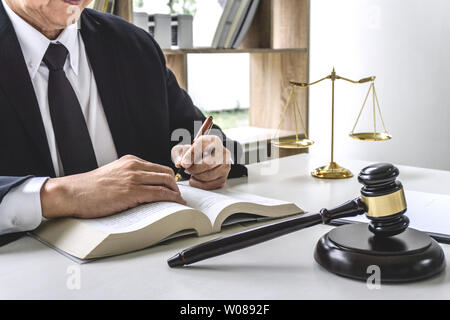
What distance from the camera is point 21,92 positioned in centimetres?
140

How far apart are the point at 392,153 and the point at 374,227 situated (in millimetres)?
2528

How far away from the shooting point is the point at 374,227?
91cm

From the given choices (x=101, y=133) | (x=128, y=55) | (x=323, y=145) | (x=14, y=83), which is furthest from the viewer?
(x=323, y=145)

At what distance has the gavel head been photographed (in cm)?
86

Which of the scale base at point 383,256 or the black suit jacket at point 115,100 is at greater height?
the black suit jacket at point 115,100

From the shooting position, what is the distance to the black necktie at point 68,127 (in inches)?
55.9

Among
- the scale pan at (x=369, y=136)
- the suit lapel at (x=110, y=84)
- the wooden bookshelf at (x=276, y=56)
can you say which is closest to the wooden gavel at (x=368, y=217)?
the suit lapel at (x=110, y=84)

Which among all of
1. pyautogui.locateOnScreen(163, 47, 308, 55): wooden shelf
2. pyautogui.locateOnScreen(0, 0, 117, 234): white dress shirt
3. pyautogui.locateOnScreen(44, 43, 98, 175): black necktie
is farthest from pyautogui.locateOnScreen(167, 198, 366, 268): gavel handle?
pyautogui.locateOnScreen(163, 47, 308, 55): wooden shelf

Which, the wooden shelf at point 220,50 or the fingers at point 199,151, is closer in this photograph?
the fingers at point 199,151

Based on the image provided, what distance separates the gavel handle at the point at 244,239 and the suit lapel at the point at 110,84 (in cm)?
79

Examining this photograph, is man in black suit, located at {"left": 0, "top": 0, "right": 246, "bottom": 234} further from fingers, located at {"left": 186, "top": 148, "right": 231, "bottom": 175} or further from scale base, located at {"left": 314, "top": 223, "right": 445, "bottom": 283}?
scale base, located at {"left": 314, "top": 223, "right": 445, "bottom": 283}

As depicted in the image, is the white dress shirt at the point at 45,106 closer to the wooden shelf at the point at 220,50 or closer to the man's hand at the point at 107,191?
the man's hand at the point at 107,191
